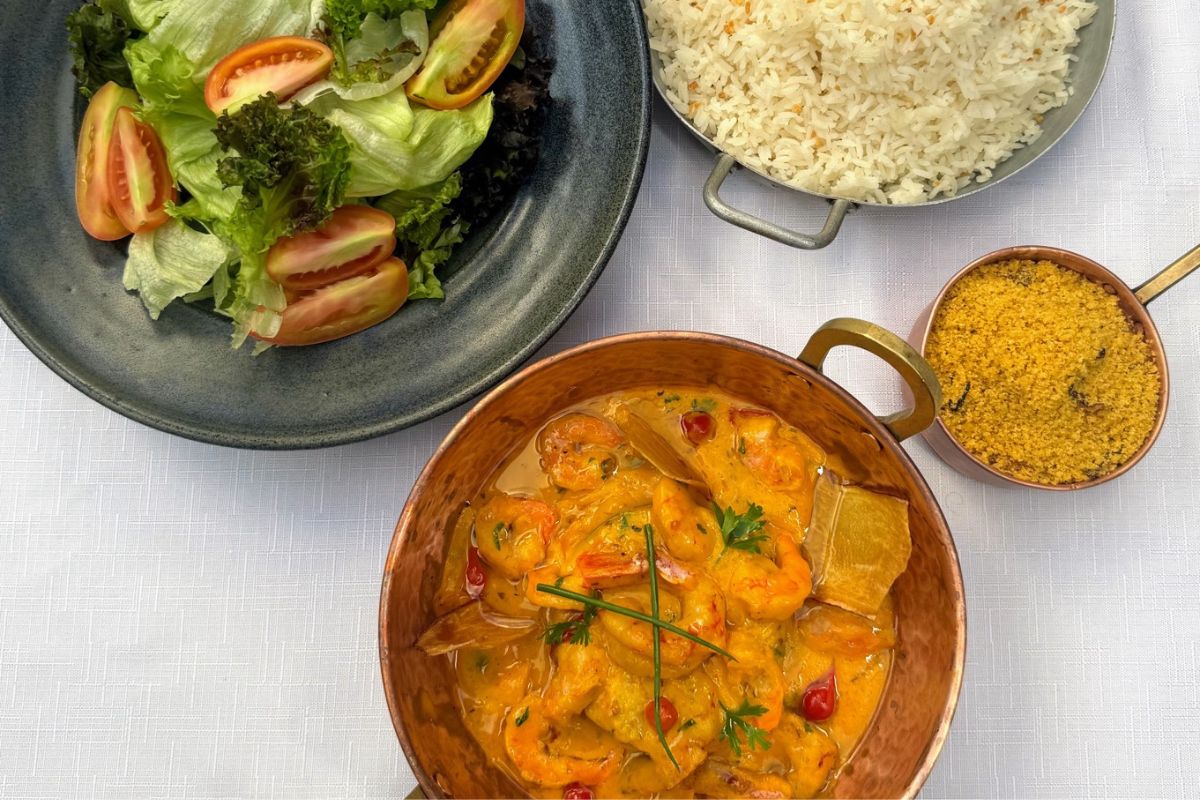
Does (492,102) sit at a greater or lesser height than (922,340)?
greater

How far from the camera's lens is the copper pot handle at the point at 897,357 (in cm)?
113

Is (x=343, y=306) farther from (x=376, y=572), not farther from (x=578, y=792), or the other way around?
(x=578, y=792)

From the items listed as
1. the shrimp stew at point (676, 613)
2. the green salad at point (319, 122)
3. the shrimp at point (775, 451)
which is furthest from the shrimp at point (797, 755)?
the green salad at point (319, 122)

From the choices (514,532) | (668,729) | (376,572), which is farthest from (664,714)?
(376,572)

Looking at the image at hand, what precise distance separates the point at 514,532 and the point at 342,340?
0.45 metres

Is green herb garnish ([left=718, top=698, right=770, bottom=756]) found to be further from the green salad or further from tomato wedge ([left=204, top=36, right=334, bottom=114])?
tomato wedge ([left=204, top=36, right=334, bottom=114])

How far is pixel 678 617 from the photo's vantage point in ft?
4.25

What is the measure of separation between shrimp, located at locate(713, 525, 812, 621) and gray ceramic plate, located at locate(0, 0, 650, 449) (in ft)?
1.57

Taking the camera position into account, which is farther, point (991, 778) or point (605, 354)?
point (991, 778)

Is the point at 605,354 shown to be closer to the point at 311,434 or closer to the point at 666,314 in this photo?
the point at 666,314

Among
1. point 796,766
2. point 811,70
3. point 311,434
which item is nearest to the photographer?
point 796,766

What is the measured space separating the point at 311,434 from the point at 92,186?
0.56 metres

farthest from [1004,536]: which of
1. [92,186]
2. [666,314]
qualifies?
[92,186]

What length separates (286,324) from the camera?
1.43 meters
